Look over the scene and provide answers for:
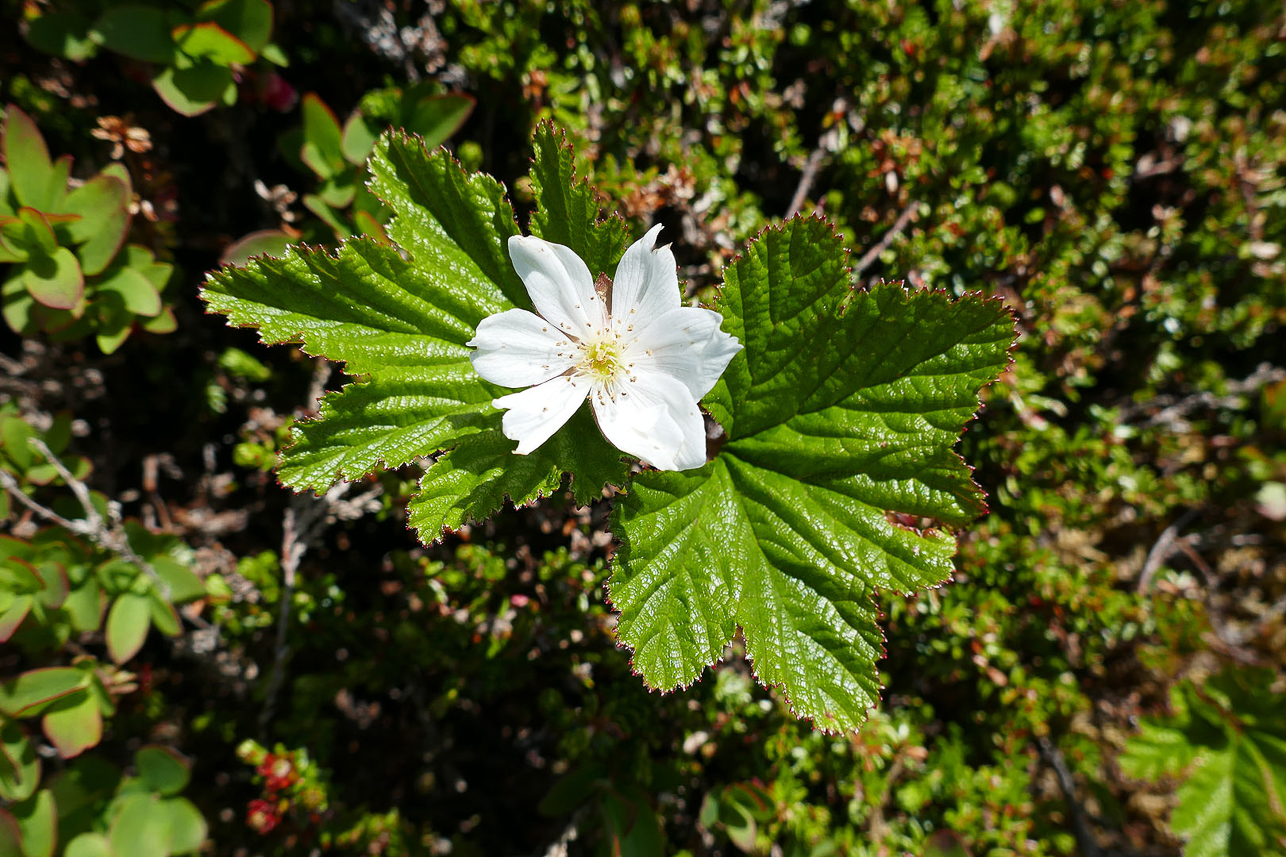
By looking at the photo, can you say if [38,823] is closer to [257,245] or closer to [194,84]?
[257,245]

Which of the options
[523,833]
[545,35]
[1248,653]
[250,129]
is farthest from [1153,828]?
[250,129]

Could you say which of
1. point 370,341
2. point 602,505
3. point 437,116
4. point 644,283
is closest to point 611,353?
point 644,283

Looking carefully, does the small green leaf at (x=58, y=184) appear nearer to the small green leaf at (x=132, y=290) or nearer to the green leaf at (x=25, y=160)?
the green leaf at (x=25, y=160)

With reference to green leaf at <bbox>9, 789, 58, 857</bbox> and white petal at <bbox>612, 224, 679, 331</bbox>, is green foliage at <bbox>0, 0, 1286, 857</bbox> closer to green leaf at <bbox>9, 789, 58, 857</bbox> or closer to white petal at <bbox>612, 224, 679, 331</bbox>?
green leaf at <bbox>9, 789, 58, 857</bbox>

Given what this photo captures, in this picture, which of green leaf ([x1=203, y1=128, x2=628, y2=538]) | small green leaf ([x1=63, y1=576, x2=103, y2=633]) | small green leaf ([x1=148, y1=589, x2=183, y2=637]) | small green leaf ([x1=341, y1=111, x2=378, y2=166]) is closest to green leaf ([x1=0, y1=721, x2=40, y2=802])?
small green leaf ([x1=63, y1=576, x2=103, y2=633])

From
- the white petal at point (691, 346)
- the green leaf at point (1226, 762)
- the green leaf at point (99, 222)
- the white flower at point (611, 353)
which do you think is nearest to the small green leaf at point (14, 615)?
the green leaf at point (99, 222)

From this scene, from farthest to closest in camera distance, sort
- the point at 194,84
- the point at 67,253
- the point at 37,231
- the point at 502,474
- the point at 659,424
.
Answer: the point at 194,84, the point at 67,253, the point at 37,231, the point at 502,474, the point at 659,424

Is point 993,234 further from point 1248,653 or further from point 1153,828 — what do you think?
point 1153,828
